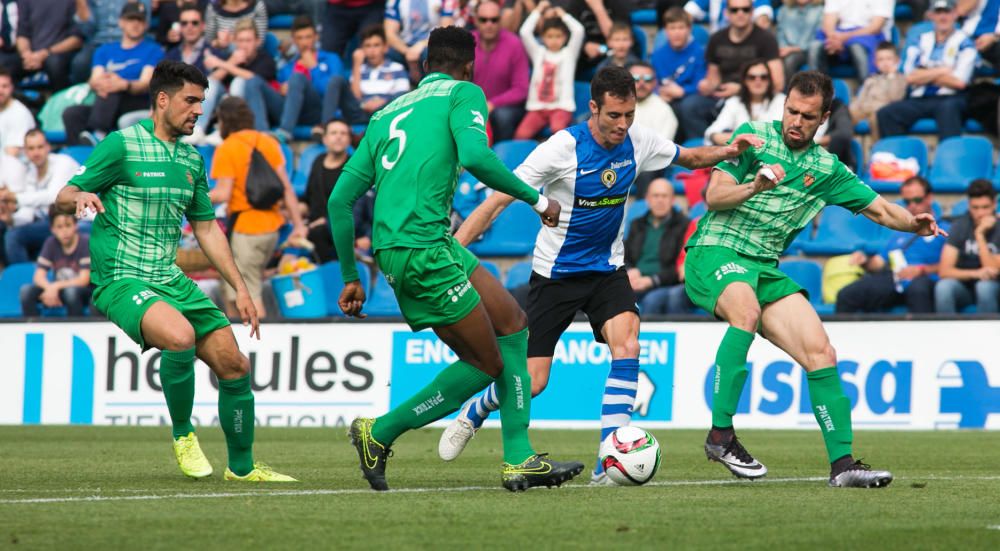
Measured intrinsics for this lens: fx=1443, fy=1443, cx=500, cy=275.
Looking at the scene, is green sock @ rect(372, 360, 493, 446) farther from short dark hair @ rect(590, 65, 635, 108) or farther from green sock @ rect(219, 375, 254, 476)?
short dark hair @ rect(590, 65, 635, 108)

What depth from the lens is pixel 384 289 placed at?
16.9 m

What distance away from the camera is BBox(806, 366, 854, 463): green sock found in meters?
7.87

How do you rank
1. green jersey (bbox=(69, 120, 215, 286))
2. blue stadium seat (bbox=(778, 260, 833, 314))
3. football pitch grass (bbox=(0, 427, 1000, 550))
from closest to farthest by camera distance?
football pitch grass (bbox=(0, 427, 1000, 550)), green jersey (bbox=(69, 120, 215, 286)), blue stadium seat (bbox=(778, 260, 833, 314))

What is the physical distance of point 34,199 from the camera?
Result: 698 inches

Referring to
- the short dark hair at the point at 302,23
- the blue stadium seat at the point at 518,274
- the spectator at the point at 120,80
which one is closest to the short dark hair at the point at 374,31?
the short dark hair at the point at 302,23

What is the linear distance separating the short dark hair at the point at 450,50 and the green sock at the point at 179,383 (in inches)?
82.2

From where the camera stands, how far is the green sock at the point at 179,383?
25.6 ft

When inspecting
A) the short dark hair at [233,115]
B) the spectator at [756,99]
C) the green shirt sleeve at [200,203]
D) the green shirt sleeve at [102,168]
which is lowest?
the green shirt sleeve at [200,203]

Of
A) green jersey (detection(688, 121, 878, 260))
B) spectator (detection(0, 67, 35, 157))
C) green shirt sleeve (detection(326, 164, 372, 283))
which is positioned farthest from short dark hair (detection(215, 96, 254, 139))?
green shirt sleeve (detection(326, 164, 372, 283))

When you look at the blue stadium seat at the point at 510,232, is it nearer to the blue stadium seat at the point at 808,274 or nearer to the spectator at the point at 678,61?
the spectator at the point at 678,61

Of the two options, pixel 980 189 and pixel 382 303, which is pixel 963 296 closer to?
pixel 980 189

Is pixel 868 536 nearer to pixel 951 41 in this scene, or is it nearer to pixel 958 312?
pixel 958 312

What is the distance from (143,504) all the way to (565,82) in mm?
11397

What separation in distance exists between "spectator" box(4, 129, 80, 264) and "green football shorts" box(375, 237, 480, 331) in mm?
11687
